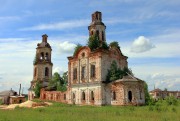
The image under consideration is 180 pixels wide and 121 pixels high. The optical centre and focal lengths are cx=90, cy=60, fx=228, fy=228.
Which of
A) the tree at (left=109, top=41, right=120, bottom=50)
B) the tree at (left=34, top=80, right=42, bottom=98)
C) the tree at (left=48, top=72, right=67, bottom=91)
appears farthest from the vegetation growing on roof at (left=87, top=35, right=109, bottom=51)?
the tree at (left=34, top=80, right=42, bottom=98)

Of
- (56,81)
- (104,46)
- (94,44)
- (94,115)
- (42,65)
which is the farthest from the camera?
(42,65)

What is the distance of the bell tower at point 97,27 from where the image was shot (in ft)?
114

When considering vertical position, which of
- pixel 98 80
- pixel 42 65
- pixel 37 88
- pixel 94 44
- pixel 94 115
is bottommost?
pixel 94 115

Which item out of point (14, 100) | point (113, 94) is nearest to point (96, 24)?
point (113, 94)

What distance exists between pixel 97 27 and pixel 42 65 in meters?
16.0

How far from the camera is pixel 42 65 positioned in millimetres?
45219

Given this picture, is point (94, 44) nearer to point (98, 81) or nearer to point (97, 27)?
point (97, 27)

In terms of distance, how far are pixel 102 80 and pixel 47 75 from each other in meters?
19.7

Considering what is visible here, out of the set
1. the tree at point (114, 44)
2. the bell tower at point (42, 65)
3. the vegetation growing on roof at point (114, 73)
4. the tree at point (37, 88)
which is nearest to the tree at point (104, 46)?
the tree at point (114, 44)

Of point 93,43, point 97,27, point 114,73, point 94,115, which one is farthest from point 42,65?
point 94,115

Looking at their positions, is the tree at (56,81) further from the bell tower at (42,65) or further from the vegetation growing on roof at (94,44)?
the vegetation growing on roof at (94,44)

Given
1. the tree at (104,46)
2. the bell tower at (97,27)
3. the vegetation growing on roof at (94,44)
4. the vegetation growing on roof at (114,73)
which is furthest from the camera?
the bell tower at (97,27)

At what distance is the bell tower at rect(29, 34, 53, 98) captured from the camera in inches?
1781

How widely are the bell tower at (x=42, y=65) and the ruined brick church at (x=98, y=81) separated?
9.40 meters
